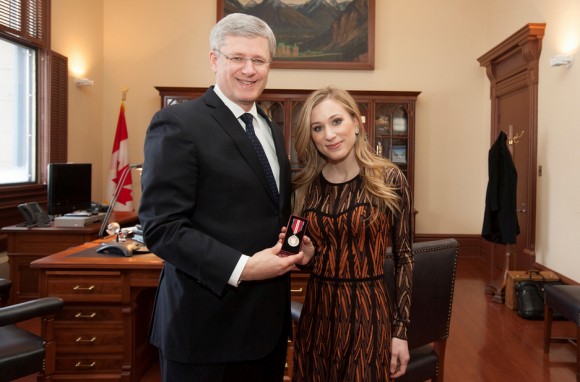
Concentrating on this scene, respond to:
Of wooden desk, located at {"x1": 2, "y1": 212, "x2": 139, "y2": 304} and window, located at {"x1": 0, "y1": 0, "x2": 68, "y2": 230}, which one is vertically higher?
window, located at {"x1": 0, "y1": 0, "x2": 68, "y2": 230}

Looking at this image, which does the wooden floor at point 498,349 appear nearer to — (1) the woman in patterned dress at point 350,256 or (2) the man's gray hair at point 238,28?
(1) the woman in patterned dress at point 350,256

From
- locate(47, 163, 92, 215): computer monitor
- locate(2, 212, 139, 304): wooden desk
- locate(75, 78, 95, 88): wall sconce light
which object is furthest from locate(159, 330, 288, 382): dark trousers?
locate(75, 78, 95, 88): wall sconce light

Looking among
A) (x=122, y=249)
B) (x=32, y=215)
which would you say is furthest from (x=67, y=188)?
(x=122, y=249)

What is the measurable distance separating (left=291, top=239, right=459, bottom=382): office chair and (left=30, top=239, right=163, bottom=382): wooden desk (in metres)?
1.07

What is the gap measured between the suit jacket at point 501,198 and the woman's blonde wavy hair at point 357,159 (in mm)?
3876

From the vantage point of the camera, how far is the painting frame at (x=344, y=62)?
24.6ft

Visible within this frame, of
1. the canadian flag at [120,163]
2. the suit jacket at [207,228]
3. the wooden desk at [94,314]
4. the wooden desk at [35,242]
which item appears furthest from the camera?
the canadian flag at [120,163]

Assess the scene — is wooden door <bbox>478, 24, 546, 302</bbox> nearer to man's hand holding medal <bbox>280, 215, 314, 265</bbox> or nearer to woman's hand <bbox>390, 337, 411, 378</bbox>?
woman's hand <bbox>390, 337, 411, 378</bbox>

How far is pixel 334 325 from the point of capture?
67.9 inches

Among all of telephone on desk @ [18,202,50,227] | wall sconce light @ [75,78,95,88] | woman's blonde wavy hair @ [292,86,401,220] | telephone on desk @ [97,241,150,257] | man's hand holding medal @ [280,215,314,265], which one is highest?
wall sconce light @ [75,78,95,88]

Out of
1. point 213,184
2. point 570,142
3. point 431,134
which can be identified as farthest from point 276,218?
point 431,134

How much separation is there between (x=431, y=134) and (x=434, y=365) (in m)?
5.63

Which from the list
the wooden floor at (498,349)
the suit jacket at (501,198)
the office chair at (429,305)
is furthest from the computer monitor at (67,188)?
the suit jacket at (501,198)

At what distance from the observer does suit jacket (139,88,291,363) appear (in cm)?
133
